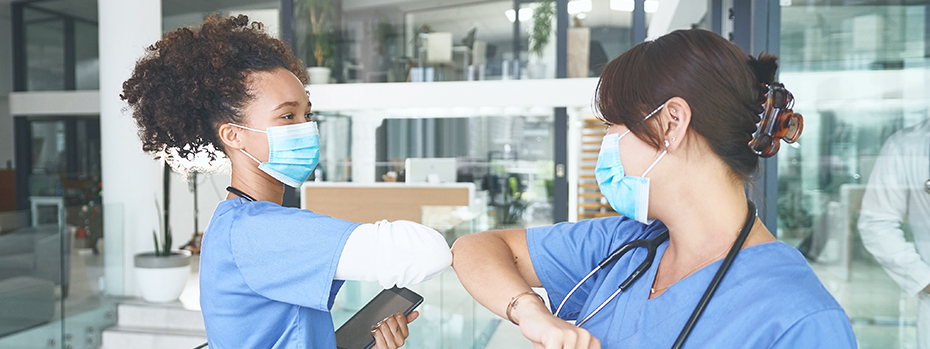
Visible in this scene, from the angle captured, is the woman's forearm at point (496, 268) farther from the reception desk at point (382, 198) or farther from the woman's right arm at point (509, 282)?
the reception desk at point (382, 198)

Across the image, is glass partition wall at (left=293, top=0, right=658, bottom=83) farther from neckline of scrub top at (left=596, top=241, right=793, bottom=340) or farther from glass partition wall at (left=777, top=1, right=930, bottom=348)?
neckline of scrub top at (left=596, top=241, right=793, bottom=340)

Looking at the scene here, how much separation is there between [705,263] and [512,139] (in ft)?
15.0

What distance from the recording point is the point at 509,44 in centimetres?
562

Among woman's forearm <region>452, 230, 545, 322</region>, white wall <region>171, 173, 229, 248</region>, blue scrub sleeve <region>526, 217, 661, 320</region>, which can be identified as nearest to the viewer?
woman's forearm <region>452, 230, 545, 322</region>

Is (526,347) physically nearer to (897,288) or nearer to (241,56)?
(897,288)

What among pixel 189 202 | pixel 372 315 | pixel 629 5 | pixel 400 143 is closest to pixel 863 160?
pixel 372 315

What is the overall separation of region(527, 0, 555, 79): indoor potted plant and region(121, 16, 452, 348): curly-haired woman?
430 centimetres

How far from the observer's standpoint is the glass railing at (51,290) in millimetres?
4039

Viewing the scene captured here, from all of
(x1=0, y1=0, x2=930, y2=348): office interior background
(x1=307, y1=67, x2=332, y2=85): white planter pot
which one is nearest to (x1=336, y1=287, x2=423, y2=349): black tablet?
(x1=0, y1=0, x2=930, y2=348): office interior background

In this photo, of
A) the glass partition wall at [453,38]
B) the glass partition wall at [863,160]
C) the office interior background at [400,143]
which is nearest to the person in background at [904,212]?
the glass partition wall at [863,160]

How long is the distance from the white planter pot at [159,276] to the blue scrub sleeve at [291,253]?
14.0 feet

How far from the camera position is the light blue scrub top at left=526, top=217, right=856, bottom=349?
2.68 feet

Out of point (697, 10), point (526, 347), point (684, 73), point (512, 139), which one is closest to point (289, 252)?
point (684, 73)

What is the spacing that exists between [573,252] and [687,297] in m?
0.31
